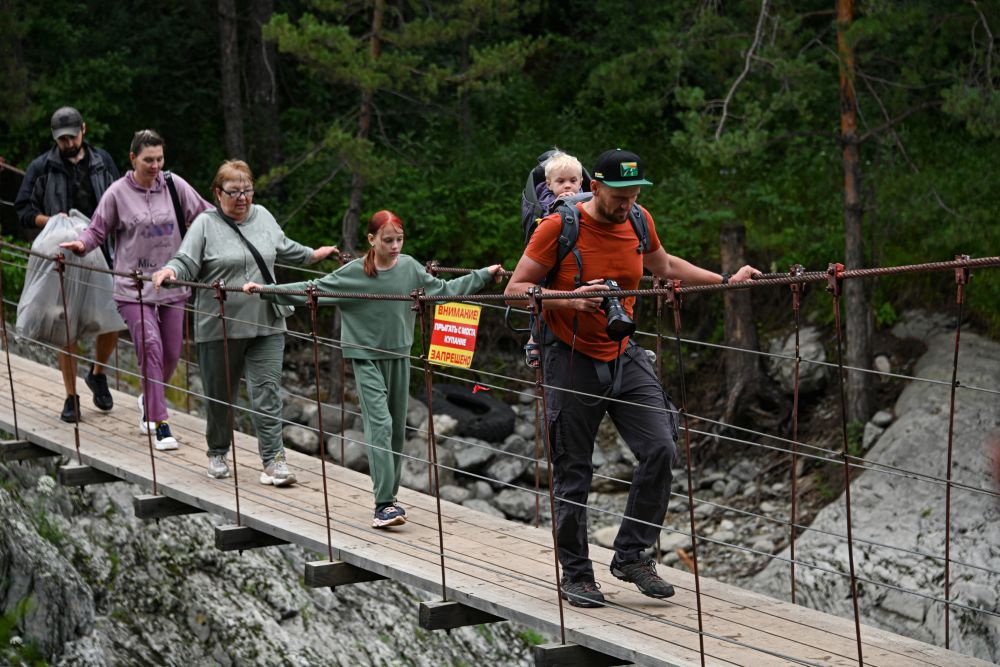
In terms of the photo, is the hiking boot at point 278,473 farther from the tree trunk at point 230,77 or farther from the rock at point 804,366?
the tree trunk at point 230,77

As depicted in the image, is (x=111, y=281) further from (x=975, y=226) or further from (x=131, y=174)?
(x=975, y=226)

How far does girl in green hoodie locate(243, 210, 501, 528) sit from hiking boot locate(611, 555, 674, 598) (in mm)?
1155

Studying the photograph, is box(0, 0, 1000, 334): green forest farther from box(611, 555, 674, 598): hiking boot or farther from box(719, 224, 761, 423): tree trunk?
box(611, 555, 674, 598): hiking boot

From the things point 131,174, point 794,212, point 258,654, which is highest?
point 131,174

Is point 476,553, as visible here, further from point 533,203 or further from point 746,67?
point 746,67

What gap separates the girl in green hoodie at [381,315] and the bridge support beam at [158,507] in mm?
1013

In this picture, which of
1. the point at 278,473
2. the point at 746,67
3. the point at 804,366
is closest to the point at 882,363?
the point at 804,366

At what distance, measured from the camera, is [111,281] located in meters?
6.90

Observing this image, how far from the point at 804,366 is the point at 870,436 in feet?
3.80

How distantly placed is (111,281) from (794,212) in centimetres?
852

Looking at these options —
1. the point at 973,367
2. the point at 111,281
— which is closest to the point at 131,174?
the point at 111,281

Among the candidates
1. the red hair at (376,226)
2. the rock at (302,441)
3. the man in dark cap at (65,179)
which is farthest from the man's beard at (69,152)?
the rock at (302,441)

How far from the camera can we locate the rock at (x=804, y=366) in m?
12.5

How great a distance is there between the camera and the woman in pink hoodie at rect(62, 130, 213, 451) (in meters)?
6.15
